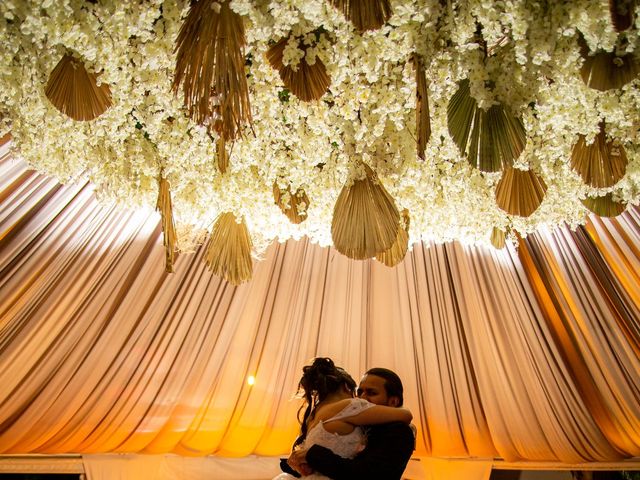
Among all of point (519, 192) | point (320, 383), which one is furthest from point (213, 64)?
point (519, 192)

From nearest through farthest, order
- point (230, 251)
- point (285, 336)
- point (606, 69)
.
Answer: point (606, 69) < point (230, 251) < point (285, 336)

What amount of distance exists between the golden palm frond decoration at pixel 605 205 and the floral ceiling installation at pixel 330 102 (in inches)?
1.1

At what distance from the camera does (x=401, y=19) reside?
1.92 metres

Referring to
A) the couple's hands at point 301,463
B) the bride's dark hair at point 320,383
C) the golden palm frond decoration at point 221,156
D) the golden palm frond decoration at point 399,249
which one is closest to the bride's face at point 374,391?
the bride's dark hair at point 320,383

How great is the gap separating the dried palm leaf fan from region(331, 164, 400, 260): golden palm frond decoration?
862 mm

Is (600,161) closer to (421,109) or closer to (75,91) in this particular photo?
(421,109)

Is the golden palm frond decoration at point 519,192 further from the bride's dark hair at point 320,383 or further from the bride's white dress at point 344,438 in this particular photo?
the bride's white dress at point 344,438

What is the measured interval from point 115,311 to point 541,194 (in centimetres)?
247

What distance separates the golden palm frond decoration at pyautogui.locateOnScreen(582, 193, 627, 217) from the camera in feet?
8.84

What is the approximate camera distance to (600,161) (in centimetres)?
243

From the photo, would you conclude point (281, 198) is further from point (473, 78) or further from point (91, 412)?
point (91, 412)

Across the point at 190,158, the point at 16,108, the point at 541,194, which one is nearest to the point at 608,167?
the point at 541,194

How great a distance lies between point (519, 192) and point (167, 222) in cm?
156

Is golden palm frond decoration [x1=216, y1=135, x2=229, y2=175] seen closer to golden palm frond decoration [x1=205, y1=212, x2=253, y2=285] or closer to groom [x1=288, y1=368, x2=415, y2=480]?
golden palm frond decoration [x1=205, y1=212, x2=253, y2=285]
